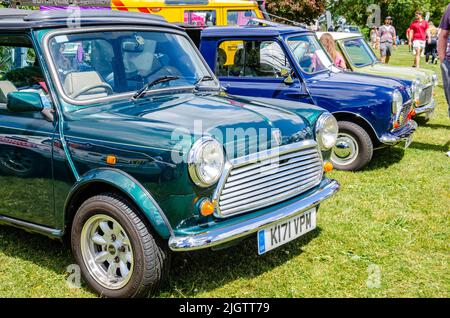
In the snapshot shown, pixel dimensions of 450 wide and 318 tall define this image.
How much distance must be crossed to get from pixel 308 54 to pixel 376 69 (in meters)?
2.10

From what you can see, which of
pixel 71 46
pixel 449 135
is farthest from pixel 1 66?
pixel 449 135

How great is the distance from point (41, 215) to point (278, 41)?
3.92 m

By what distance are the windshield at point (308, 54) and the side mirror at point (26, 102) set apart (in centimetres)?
377

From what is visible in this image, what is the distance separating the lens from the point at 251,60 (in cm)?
659

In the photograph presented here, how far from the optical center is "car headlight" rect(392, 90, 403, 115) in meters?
6.17

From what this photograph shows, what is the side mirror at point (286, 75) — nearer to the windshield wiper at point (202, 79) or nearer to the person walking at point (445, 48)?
the windshield wiper at point (202, 79)

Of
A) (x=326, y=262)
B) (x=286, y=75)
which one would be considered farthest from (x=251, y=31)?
(x=326, y=262)

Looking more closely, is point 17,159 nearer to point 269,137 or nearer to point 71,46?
point 71,46

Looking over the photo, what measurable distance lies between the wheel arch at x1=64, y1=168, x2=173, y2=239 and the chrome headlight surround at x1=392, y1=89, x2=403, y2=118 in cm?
408

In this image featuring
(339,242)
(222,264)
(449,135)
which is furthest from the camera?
(449,135)

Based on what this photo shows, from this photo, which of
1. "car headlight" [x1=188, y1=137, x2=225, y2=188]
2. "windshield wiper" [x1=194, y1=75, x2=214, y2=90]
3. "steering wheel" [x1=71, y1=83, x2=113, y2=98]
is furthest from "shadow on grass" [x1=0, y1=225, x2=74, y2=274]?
"windshield wiper" [x1=194, y1=75, x2=214, y2=90]

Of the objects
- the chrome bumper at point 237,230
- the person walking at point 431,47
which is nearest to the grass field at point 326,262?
the chrome bumper at point 237,230

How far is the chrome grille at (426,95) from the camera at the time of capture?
8.45 meters

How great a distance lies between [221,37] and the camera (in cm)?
673
